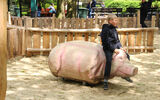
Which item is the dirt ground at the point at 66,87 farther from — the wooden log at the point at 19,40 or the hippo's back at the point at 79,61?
the wooden log at the point at 19,40

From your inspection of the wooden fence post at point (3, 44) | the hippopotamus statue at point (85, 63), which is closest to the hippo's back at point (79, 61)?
the hippopotamus statue at point (85, 63)

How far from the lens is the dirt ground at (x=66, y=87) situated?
543cm

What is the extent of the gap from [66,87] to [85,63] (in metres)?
0.71

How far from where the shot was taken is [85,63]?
5852 mm

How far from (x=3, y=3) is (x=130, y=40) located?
785 centimetres

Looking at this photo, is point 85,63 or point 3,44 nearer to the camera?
point 3,44

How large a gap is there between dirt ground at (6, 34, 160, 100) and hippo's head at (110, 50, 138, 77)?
0.44m

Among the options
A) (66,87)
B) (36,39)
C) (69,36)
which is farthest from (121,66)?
(36,39)

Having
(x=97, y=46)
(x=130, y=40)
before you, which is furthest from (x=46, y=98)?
(x=130, y=40)

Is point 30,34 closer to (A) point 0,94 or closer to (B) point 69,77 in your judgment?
(B) point 69,77

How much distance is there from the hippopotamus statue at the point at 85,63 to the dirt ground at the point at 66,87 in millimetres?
288

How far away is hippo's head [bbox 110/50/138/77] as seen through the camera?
5.55 meters

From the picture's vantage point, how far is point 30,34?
371 inches

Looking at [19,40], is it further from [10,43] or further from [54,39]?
[54,39]
